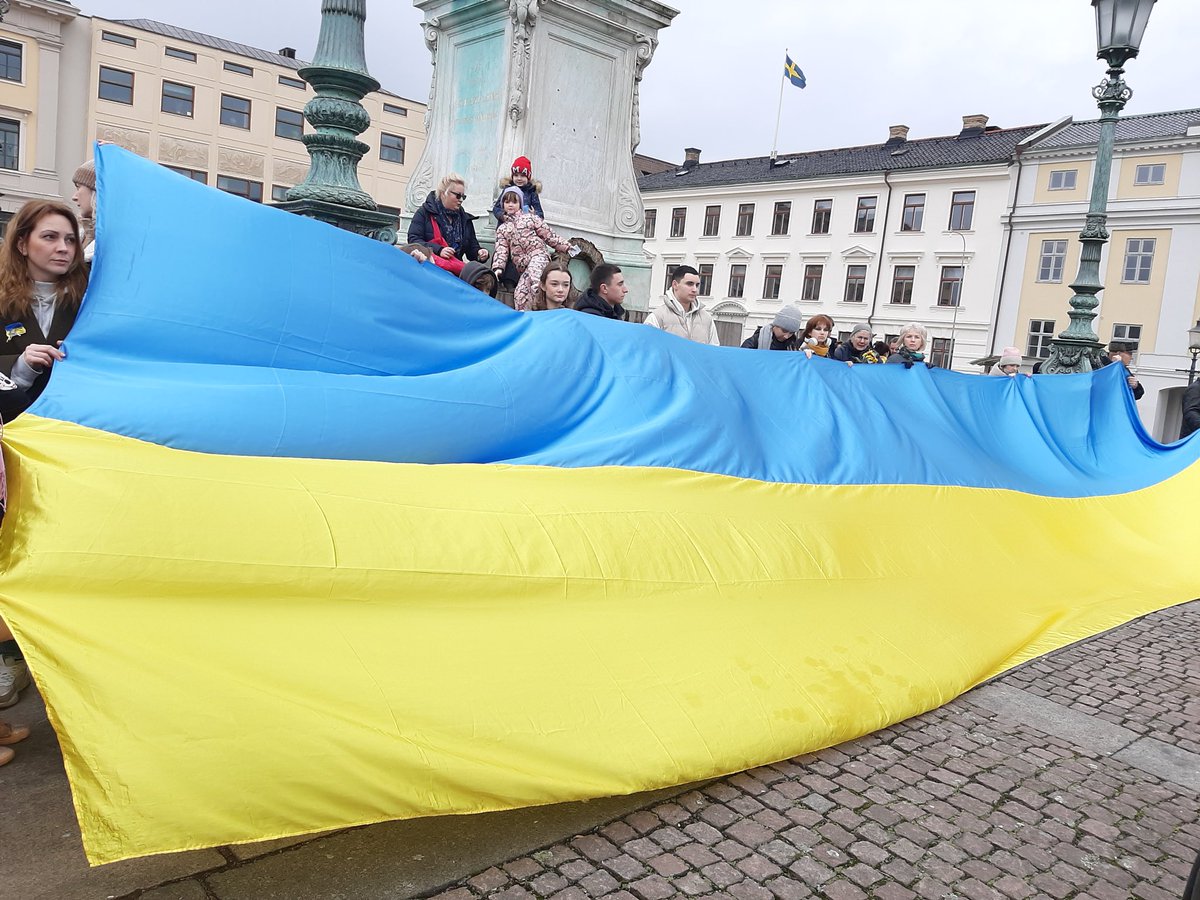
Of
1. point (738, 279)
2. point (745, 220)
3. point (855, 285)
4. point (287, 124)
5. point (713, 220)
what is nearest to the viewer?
point (855, 285)

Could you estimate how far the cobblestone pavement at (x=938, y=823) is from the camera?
2.65 meters

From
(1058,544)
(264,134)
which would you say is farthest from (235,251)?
(264,134)

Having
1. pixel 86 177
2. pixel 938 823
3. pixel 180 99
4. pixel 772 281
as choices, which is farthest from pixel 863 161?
pixel 938 823

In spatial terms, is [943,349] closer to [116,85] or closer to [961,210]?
[961,210]

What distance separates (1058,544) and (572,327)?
348 centimetres

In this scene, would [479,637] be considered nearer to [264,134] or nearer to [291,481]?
[291,481]

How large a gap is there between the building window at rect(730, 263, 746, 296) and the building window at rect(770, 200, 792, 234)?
245cm

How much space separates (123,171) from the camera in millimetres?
3783

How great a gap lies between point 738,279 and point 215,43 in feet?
94.1

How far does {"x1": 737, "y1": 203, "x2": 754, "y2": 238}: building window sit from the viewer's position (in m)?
48.1

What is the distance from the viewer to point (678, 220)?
168 ft

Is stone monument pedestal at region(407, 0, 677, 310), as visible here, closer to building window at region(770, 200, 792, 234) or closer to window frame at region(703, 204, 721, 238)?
building window at region(770, 200, 792, 234)

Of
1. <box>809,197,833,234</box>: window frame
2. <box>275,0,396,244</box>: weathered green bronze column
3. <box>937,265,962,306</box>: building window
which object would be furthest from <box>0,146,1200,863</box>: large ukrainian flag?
<box>809,197,833,234</box>: window frame

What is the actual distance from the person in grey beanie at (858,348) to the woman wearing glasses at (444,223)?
3201 millimetres
